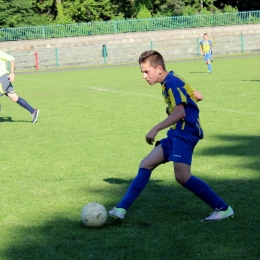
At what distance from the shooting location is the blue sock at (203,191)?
217 inches

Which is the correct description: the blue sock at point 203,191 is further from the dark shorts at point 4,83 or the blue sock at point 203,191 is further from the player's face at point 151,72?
the dark shorts at point 4,83

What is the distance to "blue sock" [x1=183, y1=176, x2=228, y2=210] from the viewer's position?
5.51m

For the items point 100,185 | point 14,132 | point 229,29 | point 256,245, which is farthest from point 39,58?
point 256,245

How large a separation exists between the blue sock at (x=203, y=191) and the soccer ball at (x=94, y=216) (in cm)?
80

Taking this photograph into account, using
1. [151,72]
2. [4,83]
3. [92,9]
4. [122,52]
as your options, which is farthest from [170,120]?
[92,9]

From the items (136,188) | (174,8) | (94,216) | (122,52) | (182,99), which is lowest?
(122,52)

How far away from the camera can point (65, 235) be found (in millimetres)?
5312

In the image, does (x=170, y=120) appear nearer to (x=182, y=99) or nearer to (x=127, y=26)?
(x=182, y=99)

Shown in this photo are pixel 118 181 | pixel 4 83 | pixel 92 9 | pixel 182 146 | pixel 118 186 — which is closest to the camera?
pixel 182 146

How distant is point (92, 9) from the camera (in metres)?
52.2

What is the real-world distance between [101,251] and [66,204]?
64.2 inches

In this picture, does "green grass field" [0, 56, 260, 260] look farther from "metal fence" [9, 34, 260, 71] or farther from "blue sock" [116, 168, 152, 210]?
"metal fence" [9, 34, 260, 71]

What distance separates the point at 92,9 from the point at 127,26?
26.1ft

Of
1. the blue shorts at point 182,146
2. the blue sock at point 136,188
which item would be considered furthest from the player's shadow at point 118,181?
the blue shorts at point 182,146
